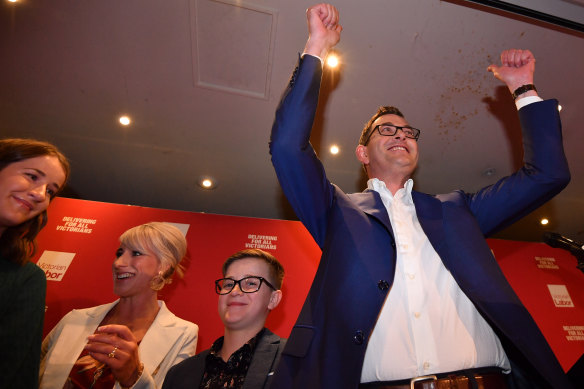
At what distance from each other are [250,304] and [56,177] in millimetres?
1498

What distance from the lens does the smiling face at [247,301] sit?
200cm

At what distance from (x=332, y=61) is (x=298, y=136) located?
220cm

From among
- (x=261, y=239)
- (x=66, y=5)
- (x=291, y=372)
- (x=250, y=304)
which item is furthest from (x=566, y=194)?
(x=66, y=5)

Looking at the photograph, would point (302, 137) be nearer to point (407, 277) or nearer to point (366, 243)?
point (366, 243)

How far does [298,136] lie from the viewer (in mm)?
1207

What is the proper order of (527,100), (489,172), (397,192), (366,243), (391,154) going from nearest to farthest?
(366,243) → (527,100) → (397,192) → (391,154) → (489,172)

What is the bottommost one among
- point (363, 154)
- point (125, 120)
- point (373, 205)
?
point (373, 205)

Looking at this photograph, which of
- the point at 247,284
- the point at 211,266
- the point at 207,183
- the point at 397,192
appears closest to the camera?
the point at 397,192

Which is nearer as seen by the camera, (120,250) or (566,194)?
(120,250)

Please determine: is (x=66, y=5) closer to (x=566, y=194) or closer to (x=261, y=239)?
(x=261, y=239)

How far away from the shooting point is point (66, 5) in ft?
9.20

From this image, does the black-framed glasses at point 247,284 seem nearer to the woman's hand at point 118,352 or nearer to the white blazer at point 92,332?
the woman's hand at point 118,352

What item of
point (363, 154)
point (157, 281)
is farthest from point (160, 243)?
point (363, 154)

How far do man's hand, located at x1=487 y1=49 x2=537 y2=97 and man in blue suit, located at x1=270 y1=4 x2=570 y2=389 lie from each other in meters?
0.03
